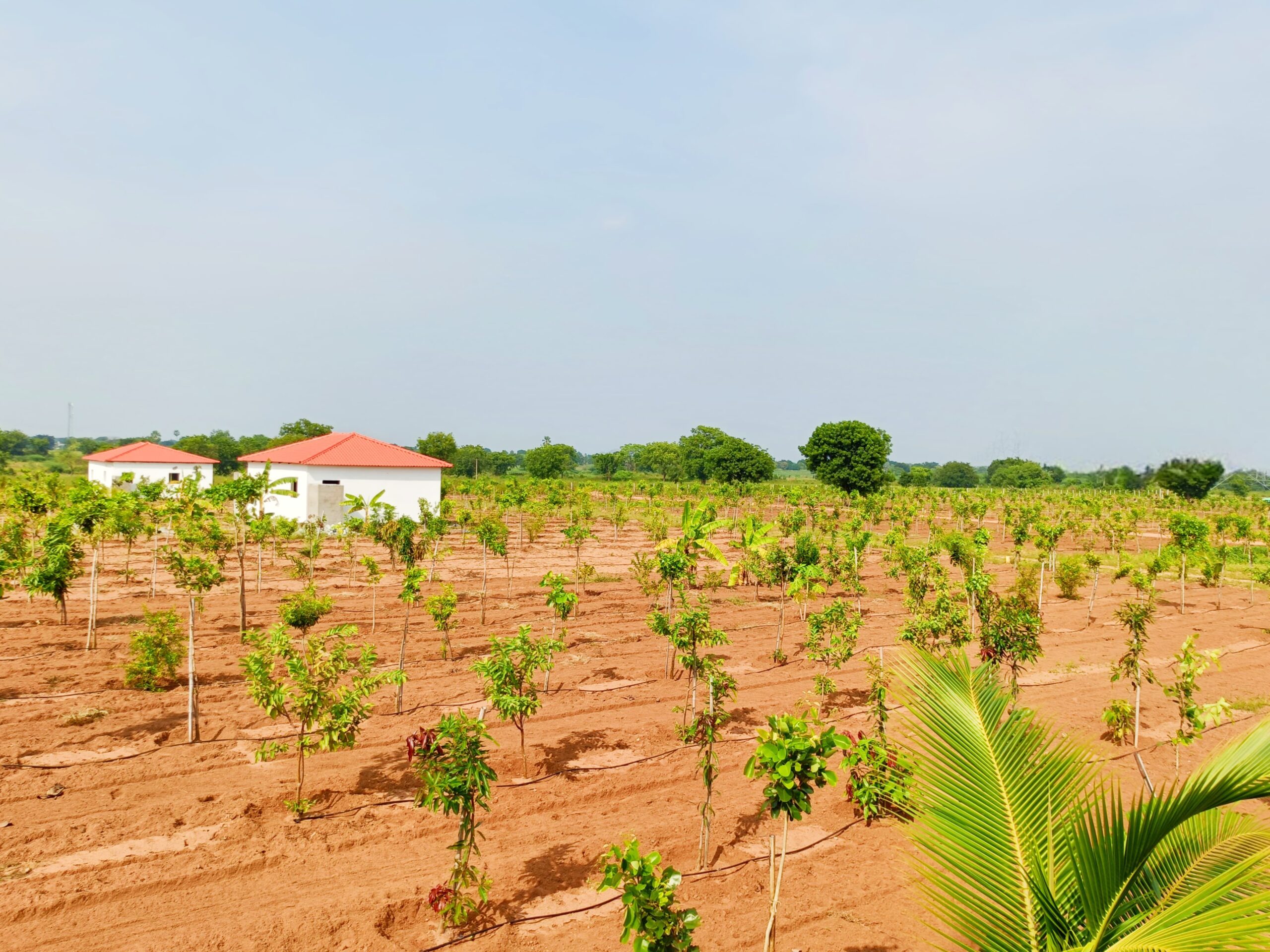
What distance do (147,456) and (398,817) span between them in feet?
165

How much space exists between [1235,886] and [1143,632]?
10613mm

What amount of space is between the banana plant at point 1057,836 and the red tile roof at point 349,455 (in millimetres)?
35311

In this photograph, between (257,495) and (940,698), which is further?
(257,495)

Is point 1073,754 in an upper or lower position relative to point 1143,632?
upper

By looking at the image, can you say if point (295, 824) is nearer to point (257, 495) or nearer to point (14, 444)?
point (257, 495)

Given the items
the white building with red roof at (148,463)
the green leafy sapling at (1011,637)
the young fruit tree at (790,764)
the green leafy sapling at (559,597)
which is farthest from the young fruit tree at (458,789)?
the white building with red roof at (148,463)

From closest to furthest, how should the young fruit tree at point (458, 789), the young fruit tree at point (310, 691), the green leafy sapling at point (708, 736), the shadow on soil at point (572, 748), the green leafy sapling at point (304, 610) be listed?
the young fruit tree at point (458, 789), the green leafy sapling at point (708, 736), the young fruit tree at point (310, 691), the shadow on soil at point (572, 748), the green leafy sapling at point (304, 610)

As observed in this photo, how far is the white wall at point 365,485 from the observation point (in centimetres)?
3575

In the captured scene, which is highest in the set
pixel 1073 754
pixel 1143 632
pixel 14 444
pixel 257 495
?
pixel 14 444

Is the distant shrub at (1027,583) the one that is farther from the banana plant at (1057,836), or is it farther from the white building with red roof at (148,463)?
the white building with red roof at (148,463)

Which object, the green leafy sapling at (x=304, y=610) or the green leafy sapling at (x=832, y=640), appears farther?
the green leafy sapling at (x=304, y=610)

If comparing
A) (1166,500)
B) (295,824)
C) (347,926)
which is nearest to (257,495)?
(295,824)

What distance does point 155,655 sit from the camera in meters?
12.0

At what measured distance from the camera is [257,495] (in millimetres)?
15719
